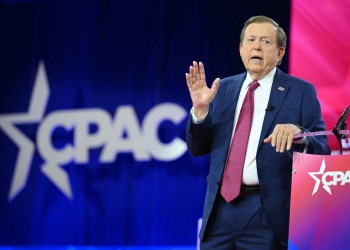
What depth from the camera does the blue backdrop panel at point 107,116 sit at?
4.56 metres

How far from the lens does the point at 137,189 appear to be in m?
4.63

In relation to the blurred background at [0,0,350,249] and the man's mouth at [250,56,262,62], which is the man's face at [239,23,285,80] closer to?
the man's mouth at [250,56,262,62]

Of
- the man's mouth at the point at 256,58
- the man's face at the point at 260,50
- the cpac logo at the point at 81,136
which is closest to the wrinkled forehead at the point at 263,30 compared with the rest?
the man's face at the point at 260,50

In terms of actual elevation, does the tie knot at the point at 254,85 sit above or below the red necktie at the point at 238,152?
above

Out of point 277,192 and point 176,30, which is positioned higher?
point 176,30

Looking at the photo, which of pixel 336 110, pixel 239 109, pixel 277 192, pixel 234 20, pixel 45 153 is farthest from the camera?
pixel 45 153

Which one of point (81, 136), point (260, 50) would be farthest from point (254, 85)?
point (81, 136)

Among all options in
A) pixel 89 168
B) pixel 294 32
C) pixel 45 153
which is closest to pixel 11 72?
pixel 45 153

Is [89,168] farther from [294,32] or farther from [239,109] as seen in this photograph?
[239,109]

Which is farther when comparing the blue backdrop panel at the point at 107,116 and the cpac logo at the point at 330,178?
the blue backdrop panel at the point at 107,116

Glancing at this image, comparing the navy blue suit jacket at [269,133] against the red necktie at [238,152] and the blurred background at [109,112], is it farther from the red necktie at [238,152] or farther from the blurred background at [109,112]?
the blurred background at [109,112]

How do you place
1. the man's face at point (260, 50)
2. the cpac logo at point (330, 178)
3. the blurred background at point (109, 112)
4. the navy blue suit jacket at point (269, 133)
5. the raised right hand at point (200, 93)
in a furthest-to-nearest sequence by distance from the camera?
the blurred background at point (109, 112) < the man's face at point (260, 50) < the raised right hand at point (200, 93) < the navy blue suit jacket at point (269, 133) < the cpac logo at point (330, 178)

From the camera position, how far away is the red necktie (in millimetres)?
1603

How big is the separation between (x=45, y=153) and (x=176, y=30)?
7.01 ft
